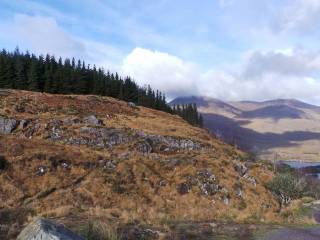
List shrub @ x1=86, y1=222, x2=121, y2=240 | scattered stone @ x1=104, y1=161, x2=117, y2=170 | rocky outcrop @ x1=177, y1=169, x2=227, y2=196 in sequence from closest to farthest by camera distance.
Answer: shrub @ x1=86, y1=222, x2=121, y2=240 → rocky outcrop @ x1=177, y1=169, x2=227, y2=196 → scattered stone @ x1=104, y1=161, x2=117, y2=170

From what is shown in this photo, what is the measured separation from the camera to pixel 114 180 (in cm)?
4928

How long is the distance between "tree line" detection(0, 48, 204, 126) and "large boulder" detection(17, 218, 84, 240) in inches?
4324

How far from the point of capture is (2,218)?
31734 millimetres

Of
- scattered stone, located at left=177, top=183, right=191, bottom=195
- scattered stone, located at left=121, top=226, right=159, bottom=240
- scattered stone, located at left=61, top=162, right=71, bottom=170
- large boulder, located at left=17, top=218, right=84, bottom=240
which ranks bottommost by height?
scattered stone, located at left=121, top=226, right=159, bottom=240

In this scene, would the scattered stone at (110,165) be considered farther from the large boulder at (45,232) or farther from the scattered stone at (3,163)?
the large boulder at (45,232)

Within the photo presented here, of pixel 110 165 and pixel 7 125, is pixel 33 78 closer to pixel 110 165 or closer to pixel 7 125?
pixel 7 125

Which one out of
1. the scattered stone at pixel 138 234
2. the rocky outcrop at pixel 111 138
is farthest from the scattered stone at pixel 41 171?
the scattered stone at pixel 138 234

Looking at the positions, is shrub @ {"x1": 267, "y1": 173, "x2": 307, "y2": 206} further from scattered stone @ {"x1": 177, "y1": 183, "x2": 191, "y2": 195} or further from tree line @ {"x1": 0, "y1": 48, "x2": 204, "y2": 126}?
tree line @ {"x1": 0, "y1": 48, "x2": 204, "y2": 126}

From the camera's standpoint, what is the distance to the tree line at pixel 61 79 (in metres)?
123

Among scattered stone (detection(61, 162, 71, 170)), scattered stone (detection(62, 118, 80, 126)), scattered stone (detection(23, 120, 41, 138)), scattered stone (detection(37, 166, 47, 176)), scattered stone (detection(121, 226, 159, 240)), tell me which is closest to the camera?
scattered stone (detection(121, 226, 159, 240))

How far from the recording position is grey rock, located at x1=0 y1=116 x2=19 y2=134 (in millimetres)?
68625

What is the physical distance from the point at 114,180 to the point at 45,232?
33865 millimetres

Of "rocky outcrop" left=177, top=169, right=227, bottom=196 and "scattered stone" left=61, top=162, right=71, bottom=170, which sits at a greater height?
"scattered stone" left=61, top=162, right=71, bottom=170

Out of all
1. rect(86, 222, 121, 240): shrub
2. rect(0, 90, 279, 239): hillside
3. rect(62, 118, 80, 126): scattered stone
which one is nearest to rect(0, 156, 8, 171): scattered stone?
rect(0, 90, 279, 239): hillside
